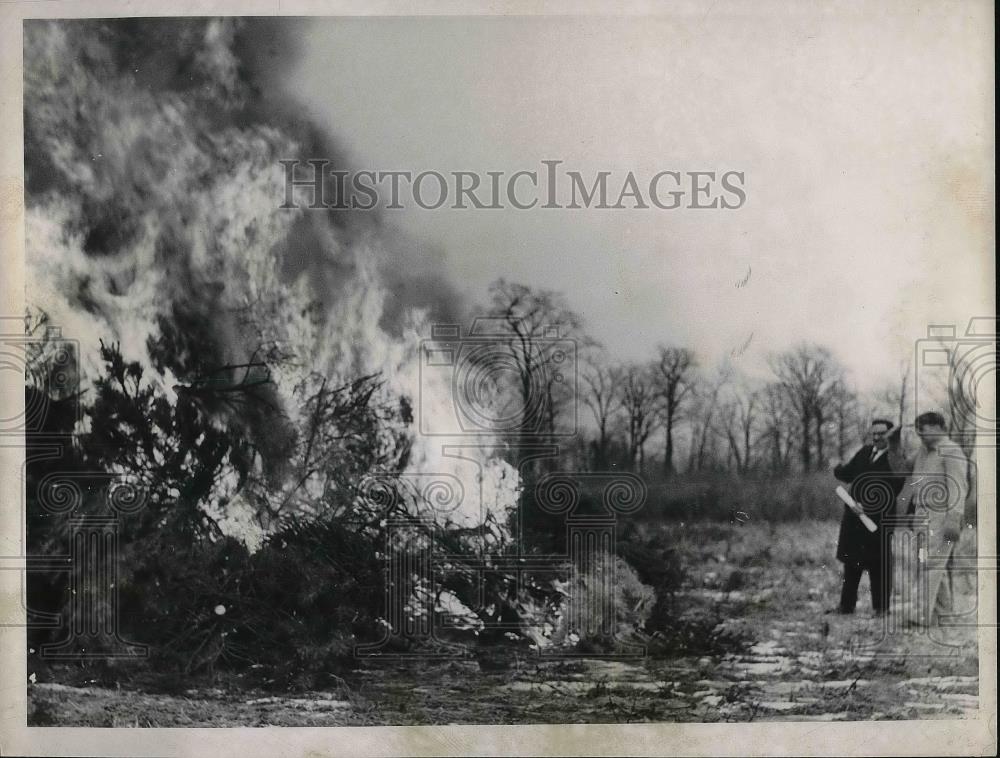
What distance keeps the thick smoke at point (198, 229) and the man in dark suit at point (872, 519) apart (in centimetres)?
117

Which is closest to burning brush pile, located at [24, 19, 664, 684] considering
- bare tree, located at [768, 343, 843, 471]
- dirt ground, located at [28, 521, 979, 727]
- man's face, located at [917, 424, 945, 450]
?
dirt ground, located at [28, 521, 979, 727]

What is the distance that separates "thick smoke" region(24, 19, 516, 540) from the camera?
3041 mm

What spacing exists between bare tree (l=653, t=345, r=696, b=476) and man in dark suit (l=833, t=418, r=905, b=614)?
58 centimetres

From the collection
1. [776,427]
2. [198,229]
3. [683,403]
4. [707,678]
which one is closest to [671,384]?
[683,403]

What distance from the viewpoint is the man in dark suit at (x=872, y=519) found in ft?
10.2

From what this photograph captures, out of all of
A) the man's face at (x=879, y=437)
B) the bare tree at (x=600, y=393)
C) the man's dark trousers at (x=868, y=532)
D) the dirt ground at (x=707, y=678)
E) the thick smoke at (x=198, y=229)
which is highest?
the thick smoke at (x=198, y=229)

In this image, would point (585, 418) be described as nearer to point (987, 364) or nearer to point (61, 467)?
point (987, 364)

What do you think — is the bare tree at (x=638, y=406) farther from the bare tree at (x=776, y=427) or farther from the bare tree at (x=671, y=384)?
the bare tree at (x=776, y=427)

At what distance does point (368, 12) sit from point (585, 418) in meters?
1.57

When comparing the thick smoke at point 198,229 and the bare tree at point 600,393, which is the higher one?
the thick smoke at point 198,229

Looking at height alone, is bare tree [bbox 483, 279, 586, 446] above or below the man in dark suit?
above

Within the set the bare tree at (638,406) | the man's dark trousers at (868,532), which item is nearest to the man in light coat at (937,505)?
the man's dark trousers at (868,532)

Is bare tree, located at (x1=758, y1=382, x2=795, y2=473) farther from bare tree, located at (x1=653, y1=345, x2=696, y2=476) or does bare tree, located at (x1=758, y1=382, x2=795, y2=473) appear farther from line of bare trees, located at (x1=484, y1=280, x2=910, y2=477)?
bare tree, located at (x1=653, y1=345, x2=696, y2=476)

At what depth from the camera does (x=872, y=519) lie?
311 centimetres
